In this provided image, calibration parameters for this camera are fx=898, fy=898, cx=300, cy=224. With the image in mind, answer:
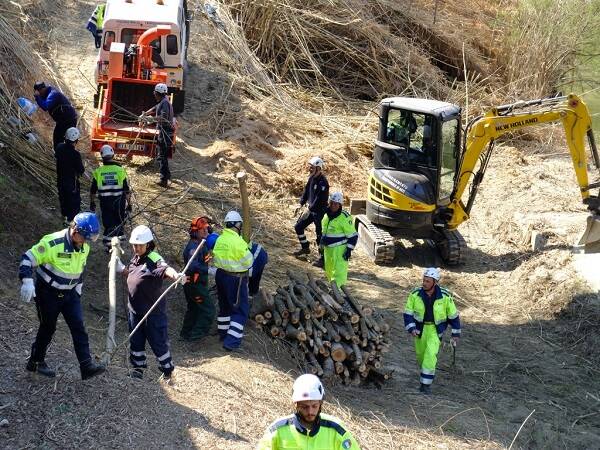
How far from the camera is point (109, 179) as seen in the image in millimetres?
11930

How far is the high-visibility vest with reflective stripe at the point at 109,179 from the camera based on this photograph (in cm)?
1191

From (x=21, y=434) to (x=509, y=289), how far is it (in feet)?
31.1

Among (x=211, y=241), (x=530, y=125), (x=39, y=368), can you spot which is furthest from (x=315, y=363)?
(x=530, y=125)

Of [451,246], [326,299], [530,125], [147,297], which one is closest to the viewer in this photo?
[147,297]

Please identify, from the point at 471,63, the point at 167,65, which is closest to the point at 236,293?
the point at 167,65

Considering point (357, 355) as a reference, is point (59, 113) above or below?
above

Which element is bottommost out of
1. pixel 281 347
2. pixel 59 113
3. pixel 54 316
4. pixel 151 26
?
pixel 281 347

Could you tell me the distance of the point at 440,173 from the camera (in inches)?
580

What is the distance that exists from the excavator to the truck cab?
4.67m

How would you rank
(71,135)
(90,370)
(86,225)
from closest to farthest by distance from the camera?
(86,225)
(90,370)
(71,135)

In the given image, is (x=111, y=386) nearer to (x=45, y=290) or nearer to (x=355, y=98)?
(x=45, y=290)

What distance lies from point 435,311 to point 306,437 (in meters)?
5.06

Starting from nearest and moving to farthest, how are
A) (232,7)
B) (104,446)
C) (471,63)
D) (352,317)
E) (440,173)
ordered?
(104,446) < (352,317) < (440,173) < (232,7) < (471,63)

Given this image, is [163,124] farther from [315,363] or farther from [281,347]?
[315,363]
